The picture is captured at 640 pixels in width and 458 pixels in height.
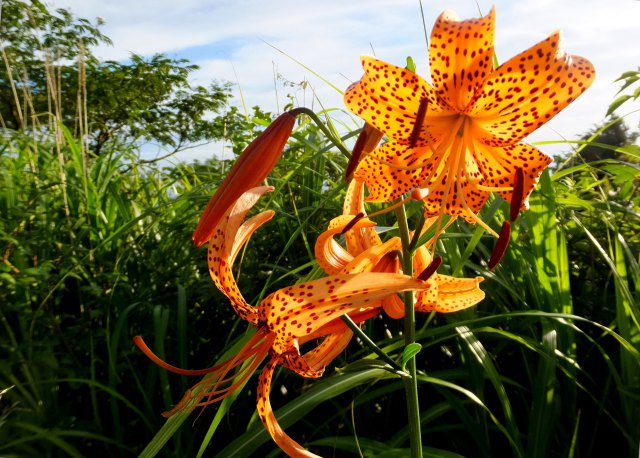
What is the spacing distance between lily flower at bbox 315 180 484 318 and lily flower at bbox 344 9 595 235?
0.14 ft

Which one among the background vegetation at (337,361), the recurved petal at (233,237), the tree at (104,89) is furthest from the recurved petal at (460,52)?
the tree at (104,89)

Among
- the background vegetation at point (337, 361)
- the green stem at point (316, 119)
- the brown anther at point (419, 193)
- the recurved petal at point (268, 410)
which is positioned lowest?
the background vegetation at point (337, 361)

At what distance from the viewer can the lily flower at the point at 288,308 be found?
52cm

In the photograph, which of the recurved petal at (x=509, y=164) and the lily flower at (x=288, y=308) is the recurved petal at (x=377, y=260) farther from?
the recurved petal at (x=509, y=164)

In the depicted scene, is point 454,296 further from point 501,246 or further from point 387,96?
point 387,96

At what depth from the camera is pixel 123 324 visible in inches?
62.4

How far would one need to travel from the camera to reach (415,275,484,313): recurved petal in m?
0.72

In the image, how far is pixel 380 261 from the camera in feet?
2.30

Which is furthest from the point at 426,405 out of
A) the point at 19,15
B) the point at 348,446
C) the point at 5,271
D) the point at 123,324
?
the point at 19,15

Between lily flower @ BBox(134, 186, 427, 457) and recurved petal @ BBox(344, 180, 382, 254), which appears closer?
lily flower @ BBox(134, 186, 427, 457)

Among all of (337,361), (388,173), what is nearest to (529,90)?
(388,173)

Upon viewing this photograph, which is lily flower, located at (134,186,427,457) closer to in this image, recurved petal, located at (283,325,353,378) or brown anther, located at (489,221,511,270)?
recurved petal, located at (283,325,353,378)

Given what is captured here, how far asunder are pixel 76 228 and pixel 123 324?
53 cm

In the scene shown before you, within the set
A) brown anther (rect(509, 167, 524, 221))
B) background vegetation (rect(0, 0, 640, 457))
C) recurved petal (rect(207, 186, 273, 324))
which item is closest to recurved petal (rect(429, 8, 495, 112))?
brown anther (rect(509, 167, 524, 221))
